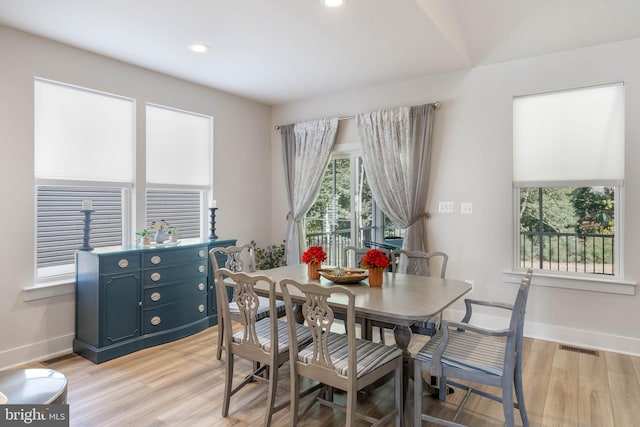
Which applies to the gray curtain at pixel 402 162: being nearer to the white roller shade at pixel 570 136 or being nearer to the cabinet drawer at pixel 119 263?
the white roller shade at pixel 570 136

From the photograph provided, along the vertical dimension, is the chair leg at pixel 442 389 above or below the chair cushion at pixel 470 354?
below

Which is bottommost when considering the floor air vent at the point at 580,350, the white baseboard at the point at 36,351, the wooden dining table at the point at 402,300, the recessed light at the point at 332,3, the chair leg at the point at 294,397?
the floor air vent at the point at 580,350

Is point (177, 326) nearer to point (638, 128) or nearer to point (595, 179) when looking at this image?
point (595, 179)

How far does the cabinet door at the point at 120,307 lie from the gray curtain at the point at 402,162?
2784 mm

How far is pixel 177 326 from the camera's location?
12.5 feet

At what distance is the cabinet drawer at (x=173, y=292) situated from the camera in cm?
358

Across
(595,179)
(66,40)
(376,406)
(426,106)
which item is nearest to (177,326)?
(376,406)

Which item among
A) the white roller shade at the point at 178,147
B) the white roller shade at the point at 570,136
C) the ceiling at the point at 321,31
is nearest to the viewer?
the ceiling at the point at 321,31

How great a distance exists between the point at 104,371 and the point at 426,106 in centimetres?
400

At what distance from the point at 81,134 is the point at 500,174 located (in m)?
Result: 4.16

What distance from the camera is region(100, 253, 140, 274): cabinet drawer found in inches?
128

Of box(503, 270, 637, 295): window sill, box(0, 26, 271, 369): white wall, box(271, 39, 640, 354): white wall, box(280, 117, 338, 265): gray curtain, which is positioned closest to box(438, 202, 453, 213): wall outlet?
box(271, 39, 640, 354): white wall

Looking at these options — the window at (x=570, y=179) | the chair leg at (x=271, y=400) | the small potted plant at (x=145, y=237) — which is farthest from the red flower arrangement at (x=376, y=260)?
the small potted plant at (x=145, y=237)

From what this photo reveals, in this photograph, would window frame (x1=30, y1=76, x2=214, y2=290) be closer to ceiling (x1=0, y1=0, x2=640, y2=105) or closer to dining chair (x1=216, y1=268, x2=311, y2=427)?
ceiling (x1=0, y1=0, x2=640, y2=105)
